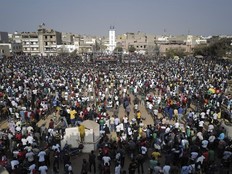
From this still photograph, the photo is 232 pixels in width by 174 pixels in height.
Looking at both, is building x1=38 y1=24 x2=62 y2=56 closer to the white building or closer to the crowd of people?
the white building

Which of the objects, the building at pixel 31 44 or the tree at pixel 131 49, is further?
the tree at pixel 131 49

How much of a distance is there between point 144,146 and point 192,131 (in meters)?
2.81

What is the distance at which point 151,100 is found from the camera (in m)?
16.5

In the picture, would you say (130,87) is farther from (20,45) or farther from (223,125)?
(20,45)

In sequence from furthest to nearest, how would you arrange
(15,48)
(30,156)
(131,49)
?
(131,49)
(15,48)
(30,156)

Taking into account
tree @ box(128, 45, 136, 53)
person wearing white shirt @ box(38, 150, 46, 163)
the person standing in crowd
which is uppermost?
tree @ box(128, 45, 136, 53)

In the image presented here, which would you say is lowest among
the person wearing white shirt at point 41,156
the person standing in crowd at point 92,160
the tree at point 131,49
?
the person standing in crowd at point 92,160

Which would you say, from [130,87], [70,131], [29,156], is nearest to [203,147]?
[70,131]

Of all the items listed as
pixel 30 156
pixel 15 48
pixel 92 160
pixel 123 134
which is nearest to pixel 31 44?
pixel 15 48

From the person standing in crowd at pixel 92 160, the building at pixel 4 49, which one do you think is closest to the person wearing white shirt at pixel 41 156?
the person standing in crowd at pixel 92 160

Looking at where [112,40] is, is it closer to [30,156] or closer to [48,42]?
[48,42]

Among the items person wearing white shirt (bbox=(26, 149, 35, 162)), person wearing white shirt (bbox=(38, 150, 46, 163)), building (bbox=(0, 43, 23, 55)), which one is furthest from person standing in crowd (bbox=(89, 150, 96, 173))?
building (bbox=(0, 43, 23, 55))

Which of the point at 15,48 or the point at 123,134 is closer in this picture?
the point at 123,134

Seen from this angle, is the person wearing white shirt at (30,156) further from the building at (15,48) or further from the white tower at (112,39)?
the white tower at (112,39)
